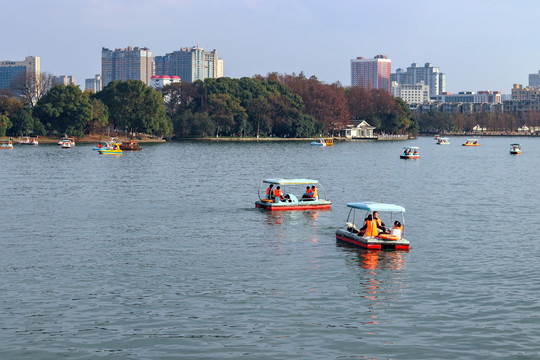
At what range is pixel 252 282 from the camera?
2802 cm

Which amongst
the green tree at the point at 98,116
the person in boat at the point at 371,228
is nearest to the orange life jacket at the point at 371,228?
the person in boat at the point at 371,228

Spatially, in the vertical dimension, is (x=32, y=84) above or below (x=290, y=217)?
above

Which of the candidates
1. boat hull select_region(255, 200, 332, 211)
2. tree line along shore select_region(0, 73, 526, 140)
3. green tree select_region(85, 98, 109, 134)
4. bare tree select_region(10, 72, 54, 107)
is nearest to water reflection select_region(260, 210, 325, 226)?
boat hull select_region(255, 200, 332, 211)

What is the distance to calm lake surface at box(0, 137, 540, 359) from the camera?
833 inches

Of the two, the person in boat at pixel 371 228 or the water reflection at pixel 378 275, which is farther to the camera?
the person in boat at pixel 371 228

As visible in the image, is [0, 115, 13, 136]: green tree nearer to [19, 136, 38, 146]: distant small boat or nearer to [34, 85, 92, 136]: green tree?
[19, 136, 38, 146]: distant small boat

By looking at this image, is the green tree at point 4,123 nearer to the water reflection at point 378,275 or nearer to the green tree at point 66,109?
the green tree at point 66,109

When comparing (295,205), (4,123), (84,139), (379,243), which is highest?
(4,123)

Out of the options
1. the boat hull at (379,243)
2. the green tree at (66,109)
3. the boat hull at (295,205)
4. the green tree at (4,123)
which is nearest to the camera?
the boat hull at (379,243)

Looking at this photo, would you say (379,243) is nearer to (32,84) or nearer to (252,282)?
(252,282)

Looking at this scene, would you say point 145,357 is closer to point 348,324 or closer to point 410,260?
point 348,324

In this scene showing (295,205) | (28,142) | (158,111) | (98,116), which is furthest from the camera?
(158,111)

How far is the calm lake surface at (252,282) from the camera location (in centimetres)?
2116

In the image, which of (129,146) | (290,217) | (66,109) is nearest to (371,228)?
(290,217)
